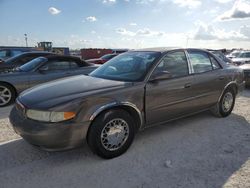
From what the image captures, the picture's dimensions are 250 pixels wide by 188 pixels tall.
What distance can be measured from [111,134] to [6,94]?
4338mm

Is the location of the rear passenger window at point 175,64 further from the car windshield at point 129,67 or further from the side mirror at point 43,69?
the side mirror at point 43,69

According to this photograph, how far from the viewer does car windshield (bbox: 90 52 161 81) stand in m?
3.69

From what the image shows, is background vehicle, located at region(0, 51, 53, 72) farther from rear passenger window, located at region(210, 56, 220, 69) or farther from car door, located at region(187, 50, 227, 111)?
rear passenger window, located at region(210, 56, 220, 69)

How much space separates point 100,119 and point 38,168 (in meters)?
1.02

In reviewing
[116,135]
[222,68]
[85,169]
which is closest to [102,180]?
[85,169]

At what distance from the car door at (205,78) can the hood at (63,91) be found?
1.58 m

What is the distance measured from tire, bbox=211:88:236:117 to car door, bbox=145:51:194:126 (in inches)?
40.2

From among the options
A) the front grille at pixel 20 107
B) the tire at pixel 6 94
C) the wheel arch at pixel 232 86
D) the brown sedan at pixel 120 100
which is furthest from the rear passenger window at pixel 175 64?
the tire at pixel 6 94

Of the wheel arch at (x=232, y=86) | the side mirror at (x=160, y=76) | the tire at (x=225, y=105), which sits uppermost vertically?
the side mirror at (x=160, y=76)

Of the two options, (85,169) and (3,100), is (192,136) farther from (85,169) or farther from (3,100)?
(3,100)

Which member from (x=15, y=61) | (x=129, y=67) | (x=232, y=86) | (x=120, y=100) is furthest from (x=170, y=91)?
(x=15, y=61)

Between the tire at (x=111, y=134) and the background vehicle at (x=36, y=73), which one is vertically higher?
the background vehicle at (x=36, y=73)

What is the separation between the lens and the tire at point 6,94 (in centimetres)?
625

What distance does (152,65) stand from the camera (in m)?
3.70
